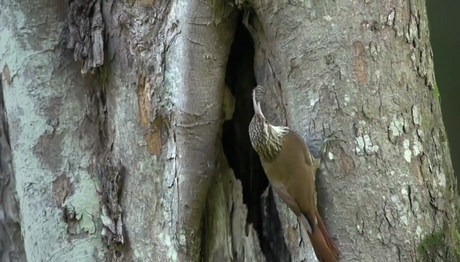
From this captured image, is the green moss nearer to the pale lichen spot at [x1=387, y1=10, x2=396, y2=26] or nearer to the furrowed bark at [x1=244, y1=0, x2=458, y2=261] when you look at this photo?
the furrowed bark at [x1=244, y1=0, x2=458, y2=261]

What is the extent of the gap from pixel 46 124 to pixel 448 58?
184 centimetres

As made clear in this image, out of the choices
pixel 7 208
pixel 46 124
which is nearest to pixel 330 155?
pixel 46 124

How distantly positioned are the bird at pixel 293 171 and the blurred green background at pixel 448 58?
1444 mm

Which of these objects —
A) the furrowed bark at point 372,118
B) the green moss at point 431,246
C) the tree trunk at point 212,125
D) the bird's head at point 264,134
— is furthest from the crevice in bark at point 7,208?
the green moss at point 431,246

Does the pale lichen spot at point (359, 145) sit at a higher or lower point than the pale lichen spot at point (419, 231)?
higher

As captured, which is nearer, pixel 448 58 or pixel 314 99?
pixel 314 99

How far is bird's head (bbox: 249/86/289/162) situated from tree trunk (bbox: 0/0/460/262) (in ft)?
0.17

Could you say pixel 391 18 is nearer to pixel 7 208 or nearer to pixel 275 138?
pixel 275 138

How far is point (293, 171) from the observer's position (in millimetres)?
1685

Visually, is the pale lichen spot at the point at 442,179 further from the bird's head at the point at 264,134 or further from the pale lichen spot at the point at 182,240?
the pale lichen spot at the point at 182,240

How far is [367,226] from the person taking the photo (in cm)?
157

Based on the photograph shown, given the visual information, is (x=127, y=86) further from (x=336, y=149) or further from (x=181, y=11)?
(x=336, y=149)

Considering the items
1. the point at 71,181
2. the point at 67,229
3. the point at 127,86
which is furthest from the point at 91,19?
the point at 67,229

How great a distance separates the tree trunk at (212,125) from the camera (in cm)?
160
